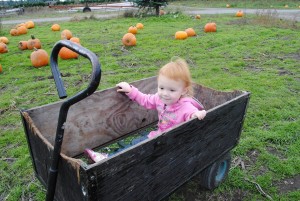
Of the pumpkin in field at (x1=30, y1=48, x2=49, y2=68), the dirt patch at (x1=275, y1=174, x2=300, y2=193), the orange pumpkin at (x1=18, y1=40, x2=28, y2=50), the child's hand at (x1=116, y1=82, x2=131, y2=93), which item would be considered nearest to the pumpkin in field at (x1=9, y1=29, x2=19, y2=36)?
the orange pumpkin at (x1=18, y1=40, x2=28, y2=50)

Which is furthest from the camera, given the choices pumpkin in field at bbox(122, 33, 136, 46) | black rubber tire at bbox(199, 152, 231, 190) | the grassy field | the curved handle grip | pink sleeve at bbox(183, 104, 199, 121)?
pumpkin in field at bbox(122, 33, 136, 46)

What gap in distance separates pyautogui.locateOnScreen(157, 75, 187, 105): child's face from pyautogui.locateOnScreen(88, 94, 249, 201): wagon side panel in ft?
1.34

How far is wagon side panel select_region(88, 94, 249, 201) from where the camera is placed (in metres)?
1.51

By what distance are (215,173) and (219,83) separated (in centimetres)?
281

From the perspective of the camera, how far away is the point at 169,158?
1.89m

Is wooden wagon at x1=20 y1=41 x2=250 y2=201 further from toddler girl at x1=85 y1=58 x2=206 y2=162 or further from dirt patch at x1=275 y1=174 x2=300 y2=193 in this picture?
dirt patch at x1=275 y1=174 x2=300 y2=193

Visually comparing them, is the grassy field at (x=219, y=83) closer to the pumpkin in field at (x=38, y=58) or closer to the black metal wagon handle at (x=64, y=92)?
the pumpkin in field at (x=38, y=58)

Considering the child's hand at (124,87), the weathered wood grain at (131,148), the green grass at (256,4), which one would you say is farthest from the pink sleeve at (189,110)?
the green grass at (256,4)

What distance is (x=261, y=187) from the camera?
2787 mm

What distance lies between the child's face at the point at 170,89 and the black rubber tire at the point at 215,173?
71 centimetres

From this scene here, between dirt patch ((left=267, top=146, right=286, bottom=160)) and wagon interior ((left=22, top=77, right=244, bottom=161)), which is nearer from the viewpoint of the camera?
wagon interior ((left=22, top=77, right=244, bottom=161))

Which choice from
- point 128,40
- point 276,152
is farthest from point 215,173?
point 128,40

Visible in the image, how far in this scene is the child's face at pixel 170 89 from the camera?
2.36 metres

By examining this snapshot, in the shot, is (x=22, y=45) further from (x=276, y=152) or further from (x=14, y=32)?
(x=276, y=152)
